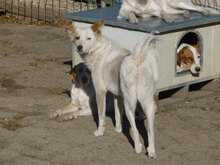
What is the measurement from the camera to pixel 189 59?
7.96 meters

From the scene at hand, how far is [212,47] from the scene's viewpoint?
26.9 feet

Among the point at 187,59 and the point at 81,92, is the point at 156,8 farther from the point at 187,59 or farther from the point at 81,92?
the point at 81,92

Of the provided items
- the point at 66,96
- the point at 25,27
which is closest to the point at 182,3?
the point at 66,96

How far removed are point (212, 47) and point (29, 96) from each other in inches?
126

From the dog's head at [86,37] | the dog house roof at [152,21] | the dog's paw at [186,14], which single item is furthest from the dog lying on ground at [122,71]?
the dog's paw at [186,14]

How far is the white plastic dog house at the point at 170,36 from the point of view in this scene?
24.1ft

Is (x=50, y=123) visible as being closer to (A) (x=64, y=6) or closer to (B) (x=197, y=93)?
(B) (x=197, y=93)

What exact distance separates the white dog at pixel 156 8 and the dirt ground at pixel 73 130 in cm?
145

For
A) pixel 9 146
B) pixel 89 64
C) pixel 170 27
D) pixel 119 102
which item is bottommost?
pixel 9 146

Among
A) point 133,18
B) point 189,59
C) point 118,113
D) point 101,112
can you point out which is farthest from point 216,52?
point 101,112

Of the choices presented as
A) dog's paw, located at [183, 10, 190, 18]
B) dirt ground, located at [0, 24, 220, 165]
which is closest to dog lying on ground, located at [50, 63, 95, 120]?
dirt ground, located at [0, 24, 220, 165]

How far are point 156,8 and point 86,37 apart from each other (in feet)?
7.79

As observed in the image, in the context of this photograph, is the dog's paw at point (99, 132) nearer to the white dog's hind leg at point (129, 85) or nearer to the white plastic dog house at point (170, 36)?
the white dog's hind leg at point (129, 85)

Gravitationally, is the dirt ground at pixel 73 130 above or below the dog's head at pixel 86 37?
below
